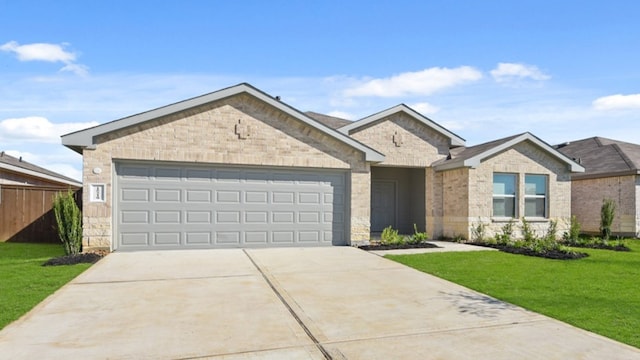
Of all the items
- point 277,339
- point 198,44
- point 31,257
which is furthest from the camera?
point 198,44

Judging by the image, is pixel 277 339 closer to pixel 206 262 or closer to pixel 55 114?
pixel 206 262

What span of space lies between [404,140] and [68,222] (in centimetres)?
1156

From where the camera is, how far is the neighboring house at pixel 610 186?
17.5 meters

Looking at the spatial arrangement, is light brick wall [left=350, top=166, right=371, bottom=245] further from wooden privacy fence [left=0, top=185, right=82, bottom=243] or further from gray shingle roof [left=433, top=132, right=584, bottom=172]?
wooden privacy fence [left=0, top=185, right=82, bottom=243]

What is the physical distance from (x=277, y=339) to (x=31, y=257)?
8.93 meters

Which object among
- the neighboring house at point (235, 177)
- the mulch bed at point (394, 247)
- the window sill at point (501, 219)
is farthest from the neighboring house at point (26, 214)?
the window sill at point (501, 219)

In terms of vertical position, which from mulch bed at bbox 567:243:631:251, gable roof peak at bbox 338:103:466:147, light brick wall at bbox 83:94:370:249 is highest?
gable roof peak at bbox 338:103:466:147

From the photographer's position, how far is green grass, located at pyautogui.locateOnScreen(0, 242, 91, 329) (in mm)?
5553

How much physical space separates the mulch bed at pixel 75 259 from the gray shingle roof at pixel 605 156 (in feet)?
66.5

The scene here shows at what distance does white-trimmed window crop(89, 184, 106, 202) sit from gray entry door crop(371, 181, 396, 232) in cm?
1058

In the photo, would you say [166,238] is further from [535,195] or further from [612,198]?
[612,198]

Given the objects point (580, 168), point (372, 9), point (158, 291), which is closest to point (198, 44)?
point (372, 9)

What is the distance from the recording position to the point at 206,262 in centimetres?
950

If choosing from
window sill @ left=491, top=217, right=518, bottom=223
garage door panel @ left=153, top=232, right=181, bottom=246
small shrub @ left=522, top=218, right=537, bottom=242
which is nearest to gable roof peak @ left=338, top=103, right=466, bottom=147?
window sill @ left=491, top=217, right=518, bottom=223
